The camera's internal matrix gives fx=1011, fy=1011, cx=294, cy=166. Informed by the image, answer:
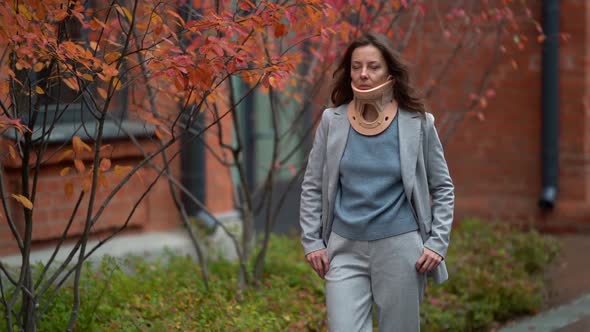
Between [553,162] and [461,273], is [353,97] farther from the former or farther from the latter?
[553,162]

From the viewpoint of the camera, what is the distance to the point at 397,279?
12.8ft

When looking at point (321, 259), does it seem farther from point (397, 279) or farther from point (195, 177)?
point (195, 177)

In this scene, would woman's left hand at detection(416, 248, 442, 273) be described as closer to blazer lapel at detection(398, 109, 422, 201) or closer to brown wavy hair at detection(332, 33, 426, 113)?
blazer lapel at detection(398, 109, 422, 201)

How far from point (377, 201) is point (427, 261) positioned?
30 cm

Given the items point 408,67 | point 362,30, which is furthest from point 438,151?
point 362,30

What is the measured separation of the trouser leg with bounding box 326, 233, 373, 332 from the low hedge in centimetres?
103

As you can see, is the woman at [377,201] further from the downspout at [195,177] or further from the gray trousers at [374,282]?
the downspout at [195,177]

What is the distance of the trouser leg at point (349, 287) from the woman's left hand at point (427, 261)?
20cm

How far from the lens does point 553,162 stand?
402 inches

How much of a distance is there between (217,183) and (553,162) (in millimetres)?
3989

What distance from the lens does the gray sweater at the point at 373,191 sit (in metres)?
3.89

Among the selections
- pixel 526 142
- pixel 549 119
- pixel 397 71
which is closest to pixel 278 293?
pixel 397 71

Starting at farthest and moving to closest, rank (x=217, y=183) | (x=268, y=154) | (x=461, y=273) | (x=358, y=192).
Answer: (x=268, y=154), (x=217, y=183), (x=461, y=273), (x=358, y=192)

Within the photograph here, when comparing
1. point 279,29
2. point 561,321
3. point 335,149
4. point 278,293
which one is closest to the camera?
point 335,149
